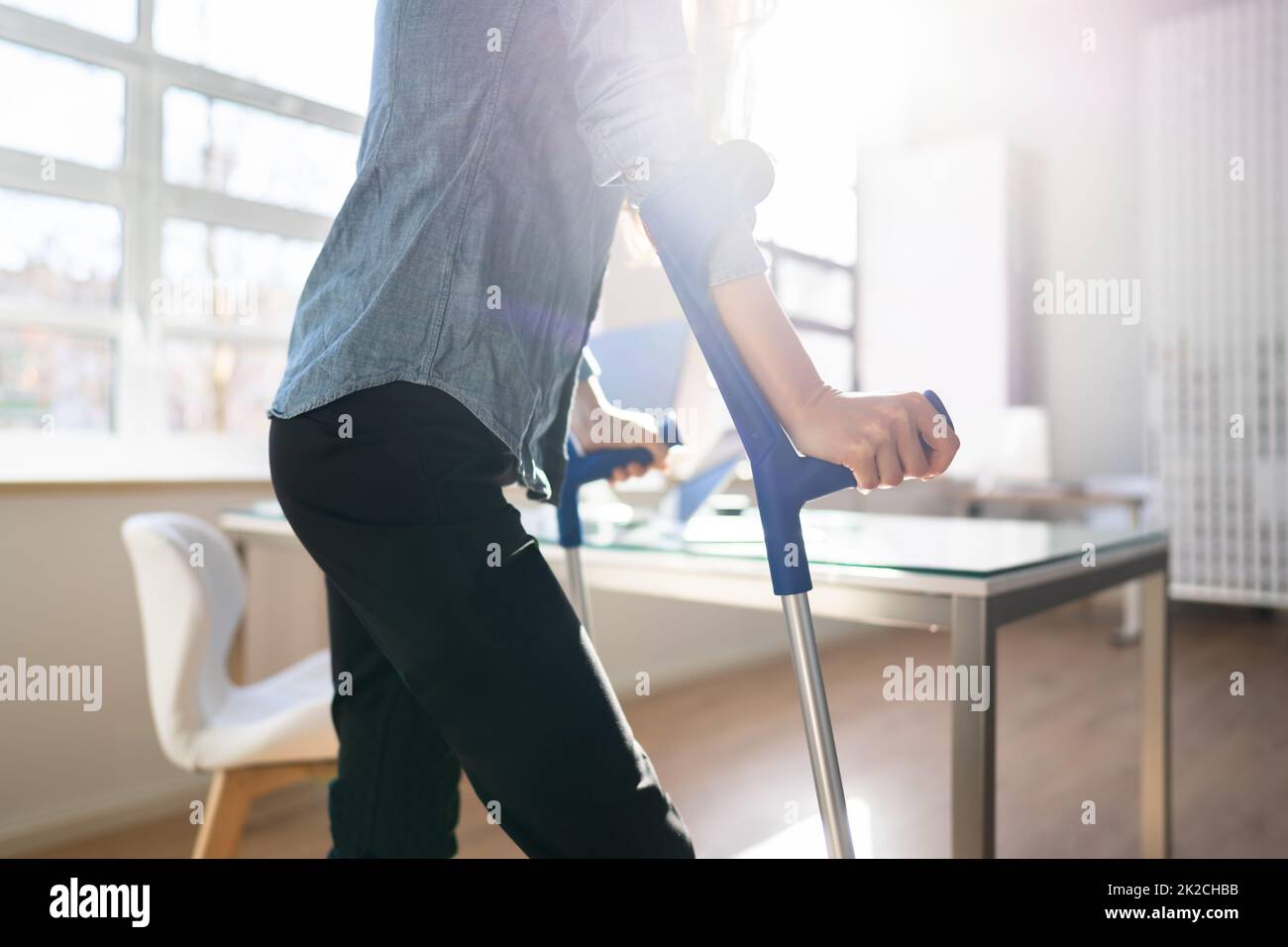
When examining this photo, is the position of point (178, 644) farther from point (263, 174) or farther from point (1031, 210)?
point (1031, 210)

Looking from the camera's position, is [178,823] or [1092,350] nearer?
[178,823]

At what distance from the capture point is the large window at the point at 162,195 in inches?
89.0

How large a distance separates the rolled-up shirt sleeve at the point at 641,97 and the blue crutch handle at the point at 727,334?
0.01 m

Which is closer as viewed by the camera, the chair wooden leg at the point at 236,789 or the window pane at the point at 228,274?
the chair wooden leg at the point at 236,789

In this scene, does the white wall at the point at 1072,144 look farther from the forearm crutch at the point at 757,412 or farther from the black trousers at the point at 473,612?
the black trousers at the point at 473,612

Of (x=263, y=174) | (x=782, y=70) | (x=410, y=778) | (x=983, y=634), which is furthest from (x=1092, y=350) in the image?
(x=410, y=778)

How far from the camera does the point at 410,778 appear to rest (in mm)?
860

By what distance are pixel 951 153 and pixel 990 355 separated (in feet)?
4.07

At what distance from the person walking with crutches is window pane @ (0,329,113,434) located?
2.03 meters

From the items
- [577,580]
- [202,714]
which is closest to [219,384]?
[202,714]

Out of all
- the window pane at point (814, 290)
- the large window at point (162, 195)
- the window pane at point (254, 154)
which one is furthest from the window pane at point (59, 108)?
the window pane at point (814, 290)

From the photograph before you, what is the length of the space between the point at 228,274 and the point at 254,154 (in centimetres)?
36

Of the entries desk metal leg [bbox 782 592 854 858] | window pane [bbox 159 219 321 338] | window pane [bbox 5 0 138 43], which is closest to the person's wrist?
desk metal leg [bbox 782 592 854 858]

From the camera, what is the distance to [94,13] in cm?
233
